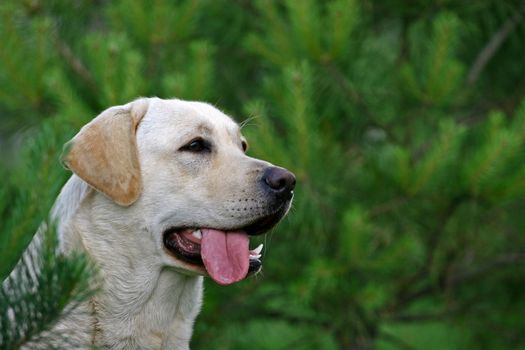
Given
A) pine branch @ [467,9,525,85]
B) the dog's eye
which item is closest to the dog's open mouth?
the dog's eye

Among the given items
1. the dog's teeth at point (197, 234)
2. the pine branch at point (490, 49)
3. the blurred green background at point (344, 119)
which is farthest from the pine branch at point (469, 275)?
the dog's teeth at point (197, 234)

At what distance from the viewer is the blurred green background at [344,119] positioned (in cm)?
453

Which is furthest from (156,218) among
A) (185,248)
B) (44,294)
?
(44,294)

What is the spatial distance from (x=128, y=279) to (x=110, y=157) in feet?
1.40

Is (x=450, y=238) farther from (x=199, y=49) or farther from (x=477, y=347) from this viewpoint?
(x=199, y=49)

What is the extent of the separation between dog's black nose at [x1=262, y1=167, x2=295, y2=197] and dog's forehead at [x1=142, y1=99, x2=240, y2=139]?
0.36 m

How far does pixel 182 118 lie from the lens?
124 inches

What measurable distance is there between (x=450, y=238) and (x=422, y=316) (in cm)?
85

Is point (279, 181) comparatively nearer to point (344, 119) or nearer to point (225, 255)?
point (225, 255)

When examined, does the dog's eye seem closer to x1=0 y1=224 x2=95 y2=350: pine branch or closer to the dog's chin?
the dog's chin

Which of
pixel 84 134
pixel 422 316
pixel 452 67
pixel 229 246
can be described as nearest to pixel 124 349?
pixel 229 246

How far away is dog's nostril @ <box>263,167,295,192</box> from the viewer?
2898 millimetres

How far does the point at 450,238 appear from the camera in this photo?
5176 mm

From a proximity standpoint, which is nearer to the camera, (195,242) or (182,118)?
(195,242)
